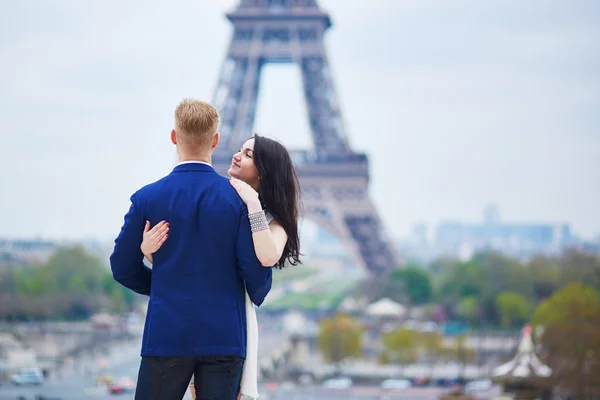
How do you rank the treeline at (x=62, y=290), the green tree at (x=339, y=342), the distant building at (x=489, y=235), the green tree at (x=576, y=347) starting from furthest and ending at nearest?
the distant building at (x=489, y=235), the treeline at (x=62, y=290), the green tree at (x=339, y=342), the green tree at (x=576, y=347)

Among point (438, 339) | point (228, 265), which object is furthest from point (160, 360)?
point (438, 339)

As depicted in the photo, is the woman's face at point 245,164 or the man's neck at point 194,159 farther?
the woman's face at point 245,164

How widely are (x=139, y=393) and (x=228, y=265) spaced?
0.39m

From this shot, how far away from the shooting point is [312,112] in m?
36.1

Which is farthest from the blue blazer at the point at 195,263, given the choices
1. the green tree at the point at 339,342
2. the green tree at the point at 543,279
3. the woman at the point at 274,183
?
the green tree at the point at 543,279

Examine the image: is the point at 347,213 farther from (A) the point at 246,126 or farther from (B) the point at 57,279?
(B) the point at 57,279

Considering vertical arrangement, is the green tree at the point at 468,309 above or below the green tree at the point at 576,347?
above

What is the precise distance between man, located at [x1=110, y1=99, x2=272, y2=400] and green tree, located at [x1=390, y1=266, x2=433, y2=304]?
→ 35.2 m

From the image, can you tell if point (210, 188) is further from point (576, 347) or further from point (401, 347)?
point (401, 347)

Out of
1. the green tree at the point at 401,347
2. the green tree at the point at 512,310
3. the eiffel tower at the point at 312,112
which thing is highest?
the eiffel tower at the point at 312,112

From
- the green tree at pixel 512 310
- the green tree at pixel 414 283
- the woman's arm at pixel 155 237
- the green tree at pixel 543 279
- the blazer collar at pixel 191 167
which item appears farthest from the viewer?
the green tree at pixel 543 279

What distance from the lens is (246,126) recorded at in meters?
36.1

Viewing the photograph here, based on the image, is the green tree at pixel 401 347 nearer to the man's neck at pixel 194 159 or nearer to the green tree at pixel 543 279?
the green tree at pixel 543 279

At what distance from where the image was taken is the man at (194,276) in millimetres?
2934
